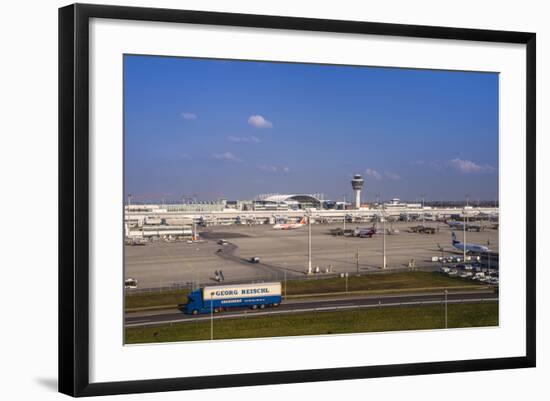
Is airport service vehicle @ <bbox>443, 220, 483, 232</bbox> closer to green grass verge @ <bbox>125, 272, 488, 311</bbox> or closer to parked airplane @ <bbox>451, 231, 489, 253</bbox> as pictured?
parked airplane @ <bbox>451, 231, 489, 253</bbox>

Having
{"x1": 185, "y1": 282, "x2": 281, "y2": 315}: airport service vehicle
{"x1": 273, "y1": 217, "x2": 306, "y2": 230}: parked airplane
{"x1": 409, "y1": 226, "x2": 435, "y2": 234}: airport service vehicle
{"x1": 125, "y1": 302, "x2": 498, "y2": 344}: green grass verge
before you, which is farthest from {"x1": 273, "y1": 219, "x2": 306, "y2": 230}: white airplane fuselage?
{"x1": 409, "y1": 226, "x2": 435, "y2": 234}: airport service vehicle

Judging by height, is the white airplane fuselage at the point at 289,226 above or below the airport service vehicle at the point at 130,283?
above

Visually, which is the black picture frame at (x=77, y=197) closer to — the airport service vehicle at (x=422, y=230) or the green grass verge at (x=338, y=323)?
the green grass verge at (x=338, y=323)

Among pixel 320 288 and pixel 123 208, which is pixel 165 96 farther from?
pixel 320 288

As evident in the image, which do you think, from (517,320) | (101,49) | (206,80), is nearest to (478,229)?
(517,320)

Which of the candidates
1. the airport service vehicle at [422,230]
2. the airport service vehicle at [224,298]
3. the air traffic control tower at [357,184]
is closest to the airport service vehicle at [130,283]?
the airport service vehicle at [224,298]
